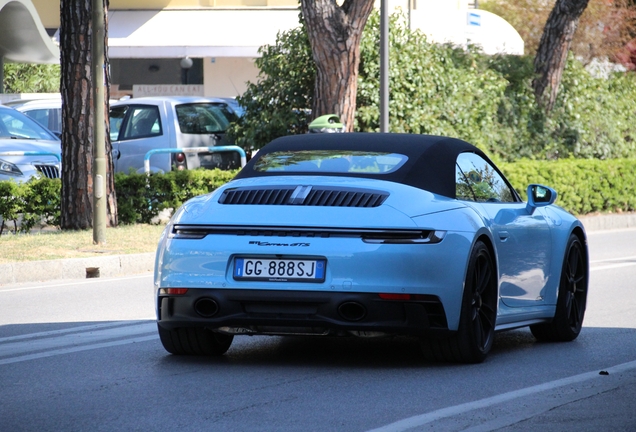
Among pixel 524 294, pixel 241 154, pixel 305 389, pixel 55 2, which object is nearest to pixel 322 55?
pixel 241 154

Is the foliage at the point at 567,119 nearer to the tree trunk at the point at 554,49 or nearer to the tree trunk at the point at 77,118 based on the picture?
the tree trunk at the point at 554,49

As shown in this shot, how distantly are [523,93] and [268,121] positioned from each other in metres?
7.12

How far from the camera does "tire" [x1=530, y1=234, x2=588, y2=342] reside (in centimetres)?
847

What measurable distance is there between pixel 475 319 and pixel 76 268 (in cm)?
703

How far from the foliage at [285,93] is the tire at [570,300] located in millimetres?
12937

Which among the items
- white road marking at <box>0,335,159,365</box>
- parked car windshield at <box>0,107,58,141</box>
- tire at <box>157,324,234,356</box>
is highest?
parked car windshield at <box>0,107,58,141</box>

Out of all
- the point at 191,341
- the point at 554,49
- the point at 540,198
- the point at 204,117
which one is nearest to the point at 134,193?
the point at 204,117

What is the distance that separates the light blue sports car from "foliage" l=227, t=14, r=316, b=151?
1402cm

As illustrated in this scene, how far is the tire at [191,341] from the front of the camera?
7.38 metres

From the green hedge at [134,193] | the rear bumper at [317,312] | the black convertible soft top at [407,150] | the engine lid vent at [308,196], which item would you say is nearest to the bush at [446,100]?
the green hedge at [134,193]

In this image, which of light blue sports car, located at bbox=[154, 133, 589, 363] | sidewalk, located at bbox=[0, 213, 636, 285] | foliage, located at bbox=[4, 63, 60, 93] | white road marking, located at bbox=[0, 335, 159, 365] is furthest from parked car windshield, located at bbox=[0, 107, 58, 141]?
foliage, located at bbox=[4, 63, 60, 93]

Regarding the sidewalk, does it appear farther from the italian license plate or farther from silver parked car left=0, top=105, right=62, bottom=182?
the italian license plate

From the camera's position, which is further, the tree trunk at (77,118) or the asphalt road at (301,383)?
the tree trunk at (77,118)

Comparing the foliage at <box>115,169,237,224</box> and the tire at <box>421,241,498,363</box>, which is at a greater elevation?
the tire at <box>421,241,498,363</box>
